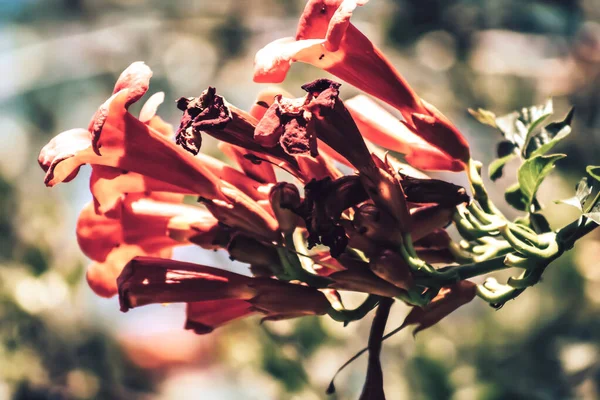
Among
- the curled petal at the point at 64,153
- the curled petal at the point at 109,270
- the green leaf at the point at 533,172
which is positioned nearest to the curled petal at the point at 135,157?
the curled petal at the point at 64,153

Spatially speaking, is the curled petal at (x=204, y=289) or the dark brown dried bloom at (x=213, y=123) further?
the curled petal at (x=204, y=289)

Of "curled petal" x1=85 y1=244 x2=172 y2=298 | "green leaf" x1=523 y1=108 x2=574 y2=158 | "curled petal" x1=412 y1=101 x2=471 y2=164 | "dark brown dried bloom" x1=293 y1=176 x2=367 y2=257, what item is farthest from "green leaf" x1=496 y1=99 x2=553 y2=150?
"curled petal" x1=85 y1=244 x2=172 y2=298

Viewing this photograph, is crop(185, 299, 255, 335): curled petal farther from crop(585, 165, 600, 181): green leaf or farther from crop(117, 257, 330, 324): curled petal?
crop(585, 165, 600, 181): green leaf

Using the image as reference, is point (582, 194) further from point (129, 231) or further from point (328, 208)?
point (129, 231)

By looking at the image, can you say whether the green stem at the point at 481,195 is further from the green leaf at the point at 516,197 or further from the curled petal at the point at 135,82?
the curled petal at the point at 135,82

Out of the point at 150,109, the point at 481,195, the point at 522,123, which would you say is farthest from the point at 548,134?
the point at 150,109

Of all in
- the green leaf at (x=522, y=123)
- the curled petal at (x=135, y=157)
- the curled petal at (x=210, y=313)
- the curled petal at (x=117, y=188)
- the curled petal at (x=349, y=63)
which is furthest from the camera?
the green leaf at (x=522, y=123)

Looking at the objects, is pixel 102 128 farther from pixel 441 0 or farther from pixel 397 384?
pixel 441 0
